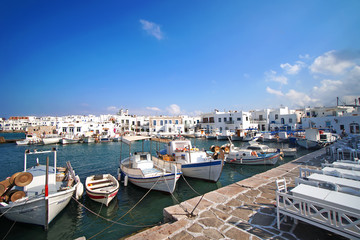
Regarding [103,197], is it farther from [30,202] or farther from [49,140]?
[49,140]

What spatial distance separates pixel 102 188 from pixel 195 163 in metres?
6.41

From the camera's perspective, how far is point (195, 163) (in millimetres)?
12766

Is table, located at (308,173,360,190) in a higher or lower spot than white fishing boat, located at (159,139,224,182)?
higher

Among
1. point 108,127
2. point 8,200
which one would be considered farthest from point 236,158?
point 108,127

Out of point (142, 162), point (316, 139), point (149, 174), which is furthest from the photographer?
point (316, 139)

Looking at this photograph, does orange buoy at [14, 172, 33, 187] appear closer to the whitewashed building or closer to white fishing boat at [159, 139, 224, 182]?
white fishing boat at [159, 139, 224, 182]

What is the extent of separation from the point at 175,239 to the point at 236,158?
15877 mm

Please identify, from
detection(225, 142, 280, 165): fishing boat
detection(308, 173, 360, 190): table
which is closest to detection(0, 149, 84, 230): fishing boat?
detection(308, 173, 360, 190): table

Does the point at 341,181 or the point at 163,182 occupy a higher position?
the point at 341,181

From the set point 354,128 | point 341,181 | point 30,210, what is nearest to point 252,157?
point 341,181

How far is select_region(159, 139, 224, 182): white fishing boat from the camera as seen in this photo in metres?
12.5

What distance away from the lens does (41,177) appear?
8.81m

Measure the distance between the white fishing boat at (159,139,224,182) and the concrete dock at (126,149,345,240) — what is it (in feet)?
17.6

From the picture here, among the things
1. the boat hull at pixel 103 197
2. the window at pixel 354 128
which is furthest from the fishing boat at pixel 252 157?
the window at pixel 354 128
